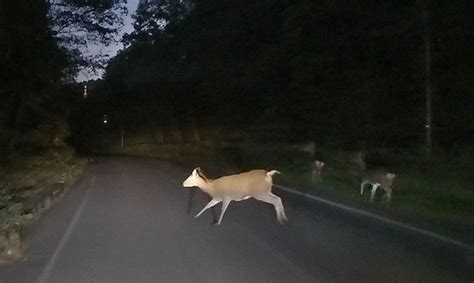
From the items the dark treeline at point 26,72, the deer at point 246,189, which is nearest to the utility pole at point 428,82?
the deer at point 246,189

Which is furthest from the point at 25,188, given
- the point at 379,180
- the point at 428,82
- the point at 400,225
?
the point at 400,225

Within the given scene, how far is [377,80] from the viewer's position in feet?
113

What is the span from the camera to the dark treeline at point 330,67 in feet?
96.8

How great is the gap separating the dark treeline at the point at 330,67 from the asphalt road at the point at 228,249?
9.28 m

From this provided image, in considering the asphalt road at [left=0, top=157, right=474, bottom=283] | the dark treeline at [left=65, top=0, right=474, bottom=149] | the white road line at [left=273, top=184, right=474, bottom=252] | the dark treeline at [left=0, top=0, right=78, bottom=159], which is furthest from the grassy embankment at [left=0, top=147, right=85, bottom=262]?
the dark treeline at [left=65, top=0, right=474, bottom=149]

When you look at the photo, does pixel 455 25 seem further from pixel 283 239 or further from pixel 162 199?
pixel 283 239

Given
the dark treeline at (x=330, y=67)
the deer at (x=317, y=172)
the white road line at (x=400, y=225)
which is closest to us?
the white road line at (x=400, y=225)

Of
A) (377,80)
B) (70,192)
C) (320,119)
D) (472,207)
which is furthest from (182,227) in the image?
(320,119)

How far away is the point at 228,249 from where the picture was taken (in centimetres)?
1455

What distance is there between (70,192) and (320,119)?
1491cm

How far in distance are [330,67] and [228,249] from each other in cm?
2557

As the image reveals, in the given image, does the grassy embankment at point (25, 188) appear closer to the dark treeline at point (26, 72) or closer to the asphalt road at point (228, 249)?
the asphalt road at point (228, 249)

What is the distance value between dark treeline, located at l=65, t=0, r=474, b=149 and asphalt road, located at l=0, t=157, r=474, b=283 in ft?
30.4

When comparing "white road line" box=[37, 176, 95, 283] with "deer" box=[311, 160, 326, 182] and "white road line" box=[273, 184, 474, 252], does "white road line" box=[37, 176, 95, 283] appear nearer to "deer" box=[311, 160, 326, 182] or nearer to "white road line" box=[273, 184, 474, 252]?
"white road line" box=[273, 184, 474, 252]
